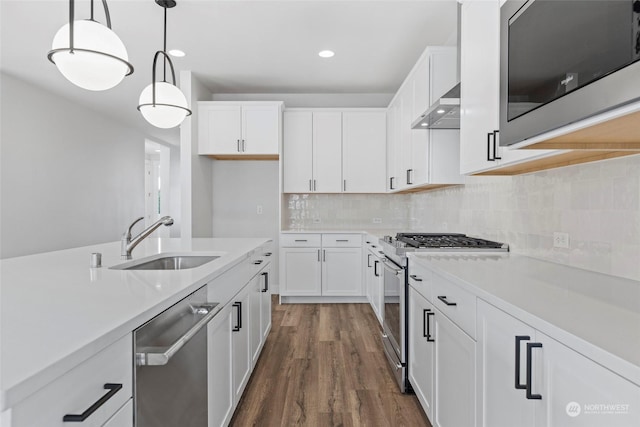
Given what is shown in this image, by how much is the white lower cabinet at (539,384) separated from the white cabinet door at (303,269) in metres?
3.12

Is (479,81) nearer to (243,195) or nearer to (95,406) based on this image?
(95,406)

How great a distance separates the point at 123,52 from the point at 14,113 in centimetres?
384

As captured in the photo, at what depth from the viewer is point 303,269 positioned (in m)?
4.32

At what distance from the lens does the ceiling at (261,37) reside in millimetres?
2775

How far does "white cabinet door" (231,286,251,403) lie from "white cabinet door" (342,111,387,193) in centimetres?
260

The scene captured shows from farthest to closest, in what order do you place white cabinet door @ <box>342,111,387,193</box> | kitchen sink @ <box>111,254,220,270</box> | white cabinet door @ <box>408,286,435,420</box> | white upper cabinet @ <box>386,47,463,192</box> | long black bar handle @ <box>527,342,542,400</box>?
white cabinet door @ <box>342,111,387,193</box>
white upper cabinet @ <box>386,47,463,192</box>
kitchen sink @ <box>111,254,220,270</box>
white cabinet door @ <box>408,286,435,420</box>
long black bar handle @ <box>527,342,542,400</box>

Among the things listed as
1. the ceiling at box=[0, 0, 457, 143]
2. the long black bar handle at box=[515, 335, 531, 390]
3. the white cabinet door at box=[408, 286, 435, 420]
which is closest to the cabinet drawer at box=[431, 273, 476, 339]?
the white cabinet door at box=[408, 286, 435, 420]

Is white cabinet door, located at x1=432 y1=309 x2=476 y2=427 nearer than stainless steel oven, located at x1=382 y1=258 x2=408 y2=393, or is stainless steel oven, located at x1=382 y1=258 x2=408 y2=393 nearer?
white cabinet door, located at x1=432 y1=309 x2=476 y2=427

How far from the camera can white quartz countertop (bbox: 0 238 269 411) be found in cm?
62

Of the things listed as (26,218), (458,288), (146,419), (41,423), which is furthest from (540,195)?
(26,218)

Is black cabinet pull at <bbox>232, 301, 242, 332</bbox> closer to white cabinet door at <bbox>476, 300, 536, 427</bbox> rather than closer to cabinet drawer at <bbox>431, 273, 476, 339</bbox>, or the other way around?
cabinet drawer at <bbox>431, 273, 476, 339</bbox>

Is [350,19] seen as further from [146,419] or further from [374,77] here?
[146,419]

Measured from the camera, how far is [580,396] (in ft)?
2.54

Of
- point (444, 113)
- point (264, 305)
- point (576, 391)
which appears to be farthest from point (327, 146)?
point (576, 391)
